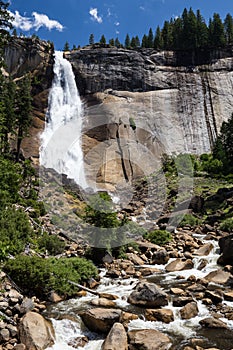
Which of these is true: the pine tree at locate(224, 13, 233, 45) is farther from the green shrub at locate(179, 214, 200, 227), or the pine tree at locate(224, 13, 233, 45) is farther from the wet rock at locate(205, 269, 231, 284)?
the wet rock at locate(205, 269, 231, 284)

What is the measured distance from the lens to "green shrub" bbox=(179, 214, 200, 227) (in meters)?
27.0

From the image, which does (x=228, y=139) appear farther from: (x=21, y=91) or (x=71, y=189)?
(x=21, y=91)

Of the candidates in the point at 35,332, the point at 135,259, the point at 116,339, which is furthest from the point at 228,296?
the point at 135,259

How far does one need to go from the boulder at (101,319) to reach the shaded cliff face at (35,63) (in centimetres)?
4206

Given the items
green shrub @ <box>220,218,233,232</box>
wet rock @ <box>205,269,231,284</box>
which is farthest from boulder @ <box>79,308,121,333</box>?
green shrub @ <box>220,218,233,232</box>

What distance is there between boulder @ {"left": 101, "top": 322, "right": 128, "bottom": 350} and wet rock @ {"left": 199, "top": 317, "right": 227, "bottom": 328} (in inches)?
106

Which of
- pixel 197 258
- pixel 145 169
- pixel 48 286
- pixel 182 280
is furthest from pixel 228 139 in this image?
pixel 48 286

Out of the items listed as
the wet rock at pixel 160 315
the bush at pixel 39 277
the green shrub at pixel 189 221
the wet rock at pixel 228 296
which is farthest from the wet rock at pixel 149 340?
the green shrub at pixel 189 221

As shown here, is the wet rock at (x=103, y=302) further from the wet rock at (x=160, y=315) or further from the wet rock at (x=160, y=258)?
→ the wet rock at (x=160, y=258)

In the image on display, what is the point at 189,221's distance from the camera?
89.7 ft

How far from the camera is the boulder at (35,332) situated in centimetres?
860

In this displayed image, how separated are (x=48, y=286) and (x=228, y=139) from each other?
3903cm

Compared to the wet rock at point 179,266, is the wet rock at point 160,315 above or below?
above

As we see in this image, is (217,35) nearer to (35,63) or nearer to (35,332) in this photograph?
(35,63)
